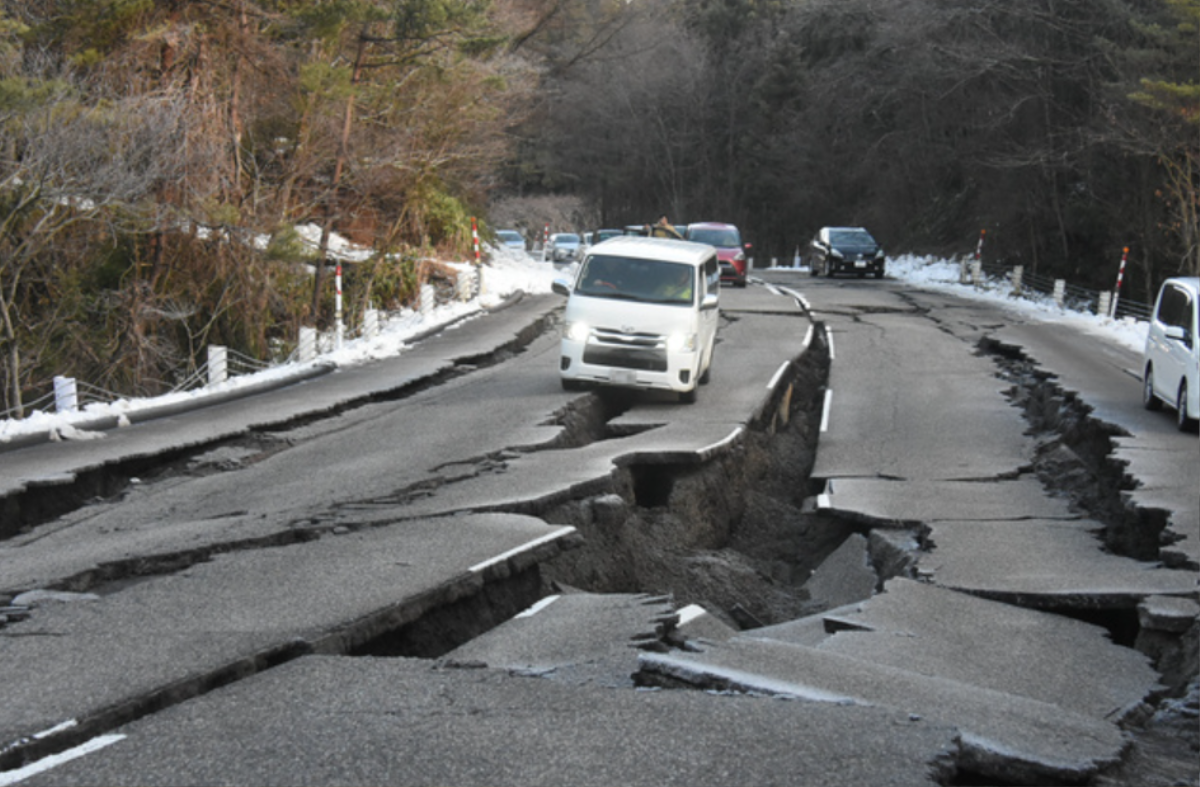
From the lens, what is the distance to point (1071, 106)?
37.7 meters

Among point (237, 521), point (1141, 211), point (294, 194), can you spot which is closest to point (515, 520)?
point (237, 521)

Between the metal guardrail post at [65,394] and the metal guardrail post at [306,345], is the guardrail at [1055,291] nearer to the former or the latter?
the metal guardrail post at [306,345]

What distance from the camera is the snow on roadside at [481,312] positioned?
46.2ft

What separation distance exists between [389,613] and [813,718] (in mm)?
2646

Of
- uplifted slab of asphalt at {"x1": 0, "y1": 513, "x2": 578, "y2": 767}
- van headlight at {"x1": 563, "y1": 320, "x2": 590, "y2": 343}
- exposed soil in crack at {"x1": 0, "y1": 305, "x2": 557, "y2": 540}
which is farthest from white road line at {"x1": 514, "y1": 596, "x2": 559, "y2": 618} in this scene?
van headlight at {"x1": 563, "y1": 320, "x2": 590, "y2": 343}

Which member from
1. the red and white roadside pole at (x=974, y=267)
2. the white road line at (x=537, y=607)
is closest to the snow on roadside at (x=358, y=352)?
the white road line at (x=537, y=607)

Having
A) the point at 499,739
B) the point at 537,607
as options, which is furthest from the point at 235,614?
the point at 499,739

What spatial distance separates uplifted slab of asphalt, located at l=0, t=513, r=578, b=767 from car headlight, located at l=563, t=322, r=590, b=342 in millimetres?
6761

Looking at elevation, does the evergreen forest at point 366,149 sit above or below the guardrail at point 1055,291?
above

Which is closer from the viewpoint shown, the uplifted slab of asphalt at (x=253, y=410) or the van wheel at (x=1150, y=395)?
the uplifted slab of asphalt at (x=253, y=410)

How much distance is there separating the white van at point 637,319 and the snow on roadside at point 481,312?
186 inches

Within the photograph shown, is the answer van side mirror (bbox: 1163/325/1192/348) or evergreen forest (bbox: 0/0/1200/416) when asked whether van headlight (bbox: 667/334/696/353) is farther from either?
evergreen forest (bbox: 0/0/1200/416)

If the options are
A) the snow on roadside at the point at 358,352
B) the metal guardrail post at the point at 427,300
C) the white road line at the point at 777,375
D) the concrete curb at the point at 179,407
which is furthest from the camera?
the metal guardrail post at the point at 427,300

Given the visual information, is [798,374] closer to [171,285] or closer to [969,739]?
[171,285]
